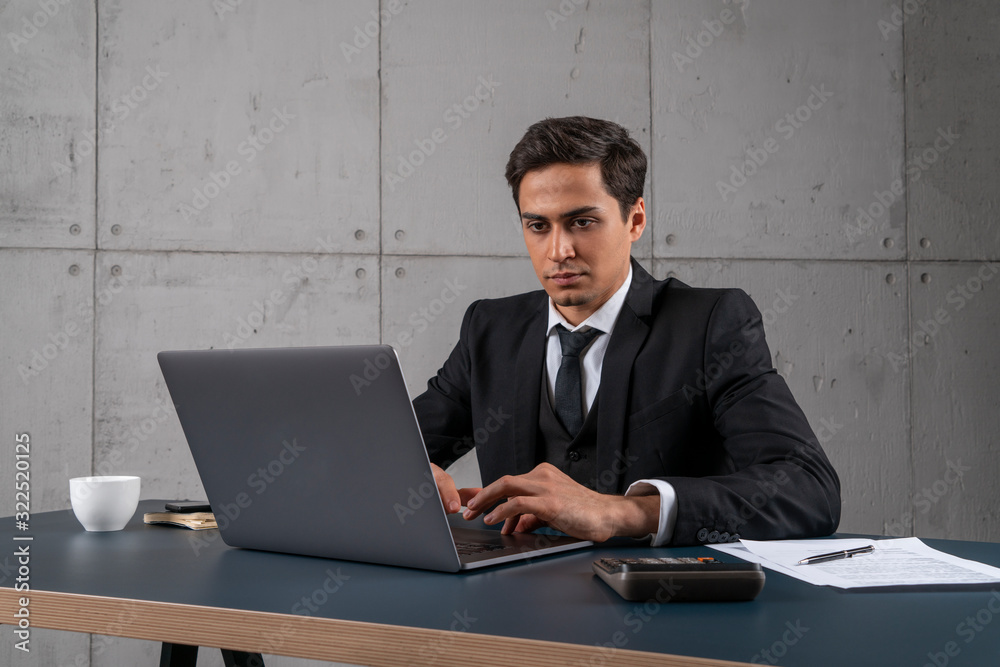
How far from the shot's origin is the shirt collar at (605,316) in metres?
1.92

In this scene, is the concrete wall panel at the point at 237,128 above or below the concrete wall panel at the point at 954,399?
above

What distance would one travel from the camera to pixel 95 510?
4.53 ft

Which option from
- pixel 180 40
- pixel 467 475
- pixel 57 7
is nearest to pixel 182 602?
pixel 467 475

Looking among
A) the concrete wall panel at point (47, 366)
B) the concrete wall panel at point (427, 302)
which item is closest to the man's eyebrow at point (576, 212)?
the concrete wall panel at point (427, 302)

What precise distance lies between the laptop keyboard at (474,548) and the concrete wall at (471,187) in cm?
210

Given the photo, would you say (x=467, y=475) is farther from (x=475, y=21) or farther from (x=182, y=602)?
(x=182, y=602)

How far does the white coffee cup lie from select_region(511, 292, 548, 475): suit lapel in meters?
0.82

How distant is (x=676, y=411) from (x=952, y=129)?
2.35m

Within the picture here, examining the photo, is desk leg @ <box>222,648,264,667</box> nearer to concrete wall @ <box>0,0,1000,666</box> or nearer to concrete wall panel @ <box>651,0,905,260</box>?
concrete wall @ <box>0,0,1000,666</box>

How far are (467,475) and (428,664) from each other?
254 centimetres

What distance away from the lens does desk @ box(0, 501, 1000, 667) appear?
28.2 inches

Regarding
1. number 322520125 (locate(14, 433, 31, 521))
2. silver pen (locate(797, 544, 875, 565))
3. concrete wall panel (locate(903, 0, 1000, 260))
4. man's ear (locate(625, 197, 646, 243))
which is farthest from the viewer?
concrete wall panel (locate(903, 0, 1000, 260))

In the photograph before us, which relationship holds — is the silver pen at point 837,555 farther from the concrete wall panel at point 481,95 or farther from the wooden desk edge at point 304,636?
the concrete wall panel at point 481,95

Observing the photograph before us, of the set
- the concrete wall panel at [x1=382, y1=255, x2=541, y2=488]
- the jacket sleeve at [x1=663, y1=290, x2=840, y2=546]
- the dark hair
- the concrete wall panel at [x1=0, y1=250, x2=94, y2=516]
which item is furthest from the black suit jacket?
the concrete wall panel at [x1=0, y1=250, x2=94, y2=516]
